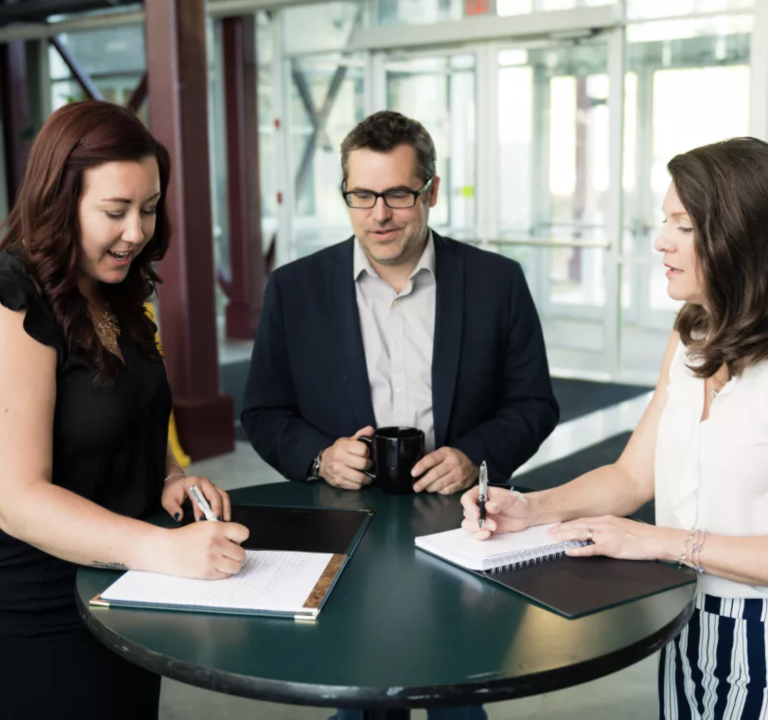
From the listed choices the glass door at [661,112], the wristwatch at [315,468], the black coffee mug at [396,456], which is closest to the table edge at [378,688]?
the black coffee mug at [396,456]

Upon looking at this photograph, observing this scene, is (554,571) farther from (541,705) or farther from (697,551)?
(541,705)

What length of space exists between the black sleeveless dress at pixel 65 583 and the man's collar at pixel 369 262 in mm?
748

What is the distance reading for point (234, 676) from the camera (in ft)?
4.09

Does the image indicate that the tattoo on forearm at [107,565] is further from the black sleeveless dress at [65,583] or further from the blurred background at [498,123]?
the blurred background at [498,123]

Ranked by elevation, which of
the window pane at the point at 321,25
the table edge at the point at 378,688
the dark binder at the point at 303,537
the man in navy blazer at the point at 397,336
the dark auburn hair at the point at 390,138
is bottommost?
the table edge at the point at 378,688

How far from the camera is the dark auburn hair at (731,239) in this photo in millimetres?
1619

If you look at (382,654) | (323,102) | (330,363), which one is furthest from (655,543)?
(323,102)

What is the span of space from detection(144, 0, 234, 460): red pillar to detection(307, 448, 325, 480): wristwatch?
3.39 meters

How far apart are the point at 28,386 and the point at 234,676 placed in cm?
63

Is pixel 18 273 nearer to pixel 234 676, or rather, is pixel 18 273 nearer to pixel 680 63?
pixel 234 676

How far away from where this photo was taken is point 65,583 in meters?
1.75

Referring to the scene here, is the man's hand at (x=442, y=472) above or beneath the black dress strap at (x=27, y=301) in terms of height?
beneath

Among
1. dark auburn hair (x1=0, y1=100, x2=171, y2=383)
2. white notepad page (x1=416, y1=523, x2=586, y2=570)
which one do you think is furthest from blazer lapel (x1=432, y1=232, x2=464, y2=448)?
dark auburn hair (x1=0, y1=100, x2=171, y2=383)

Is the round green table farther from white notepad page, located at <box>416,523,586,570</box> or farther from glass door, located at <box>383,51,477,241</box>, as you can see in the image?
glass door, located at <box>383,51,477,241</box>
